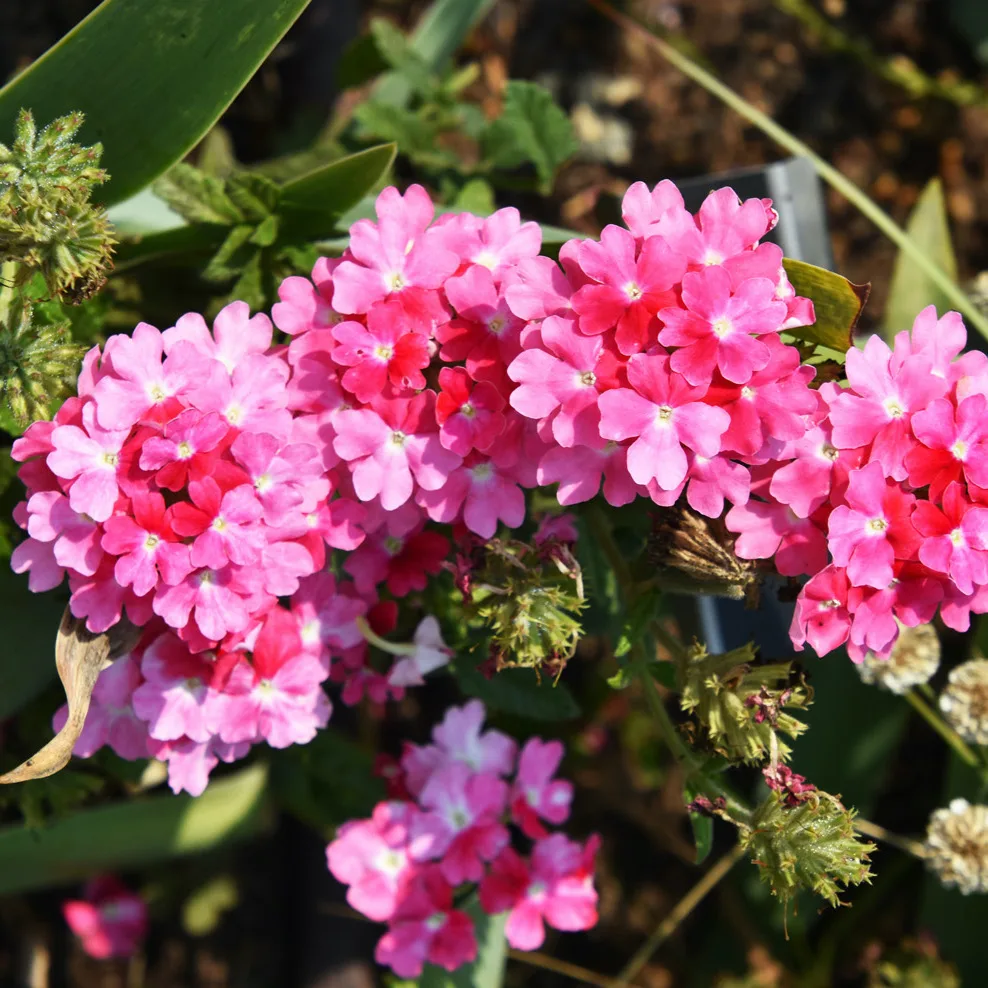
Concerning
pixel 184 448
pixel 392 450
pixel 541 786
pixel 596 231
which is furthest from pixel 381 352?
pixel 596 231

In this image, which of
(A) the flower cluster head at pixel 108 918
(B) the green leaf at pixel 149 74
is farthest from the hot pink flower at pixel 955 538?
(A) the flower cluster head at pixel 108 918

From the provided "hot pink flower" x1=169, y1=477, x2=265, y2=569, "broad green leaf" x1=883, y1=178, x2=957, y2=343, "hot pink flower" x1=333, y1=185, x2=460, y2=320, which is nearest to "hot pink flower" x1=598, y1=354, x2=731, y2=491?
"hot pink flower" x1=333, y1=185, x2=460, y2=320

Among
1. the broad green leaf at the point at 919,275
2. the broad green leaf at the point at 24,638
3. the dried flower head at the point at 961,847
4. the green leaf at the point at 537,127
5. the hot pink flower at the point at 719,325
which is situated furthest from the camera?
the broad green leaf at the point at 919,275

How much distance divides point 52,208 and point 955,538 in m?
0.98

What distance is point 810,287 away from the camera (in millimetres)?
1177

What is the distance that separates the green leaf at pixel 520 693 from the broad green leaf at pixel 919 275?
3.18ft

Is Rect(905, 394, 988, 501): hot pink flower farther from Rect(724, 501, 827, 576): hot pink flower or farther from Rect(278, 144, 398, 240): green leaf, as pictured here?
Rect(278, 144, 398, 240): green leaf

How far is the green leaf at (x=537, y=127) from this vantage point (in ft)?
5.68

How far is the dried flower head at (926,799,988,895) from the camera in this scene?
1.55 m

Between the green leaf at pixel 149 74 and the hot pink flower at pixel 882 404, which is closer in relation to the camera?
the hot pink flower at pixel 882 404

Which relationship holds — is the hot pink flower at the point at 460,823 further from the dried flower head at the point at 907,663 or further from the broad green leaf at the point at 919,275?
the broad green leaf at the point at 919,275

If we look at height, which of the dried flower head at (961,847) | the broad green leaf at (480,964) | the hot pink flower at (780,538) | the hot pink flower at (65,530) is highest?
the hot pink flower at (65,530)

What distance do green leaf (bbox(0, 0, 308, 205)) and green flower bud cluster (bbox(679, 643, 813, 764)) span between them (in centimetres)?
89

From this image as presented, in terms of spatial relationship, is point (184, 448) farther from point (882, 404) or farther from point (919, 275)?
point (919, 275)
